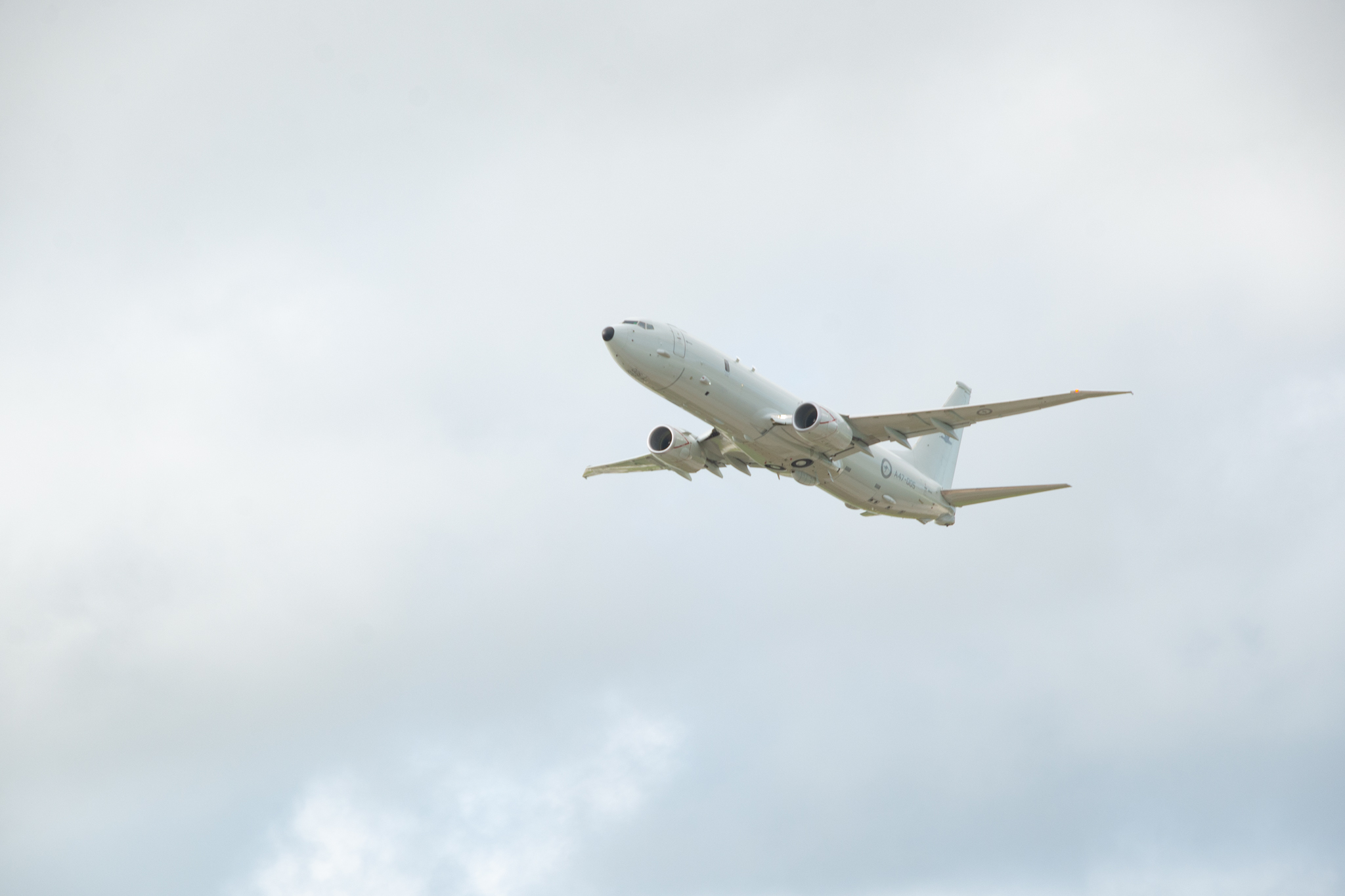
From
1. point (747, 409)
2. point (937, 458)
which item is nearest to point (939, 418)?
point (747, 409)

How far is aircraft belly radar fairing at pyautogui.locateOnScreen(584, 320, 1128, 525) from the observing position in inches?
2023

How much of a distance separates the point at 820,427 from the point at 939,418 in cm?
589

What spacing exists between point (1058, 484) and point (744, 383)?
58.3ft

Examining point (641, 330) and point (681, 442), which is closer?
point (641, 330)

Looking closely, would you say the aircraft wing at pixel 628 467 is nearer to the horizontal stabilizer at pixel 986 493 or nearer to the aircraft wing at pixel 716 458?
the aircraft wing at pixel 716 458

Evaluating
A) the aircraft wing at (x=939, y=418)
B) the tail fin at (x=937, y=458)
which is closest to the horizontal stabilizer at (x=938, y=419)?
the aircraft wing at (x=939, y=418)

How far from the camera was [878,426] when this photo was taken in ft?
187

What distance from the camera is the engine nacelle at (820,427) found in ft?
179

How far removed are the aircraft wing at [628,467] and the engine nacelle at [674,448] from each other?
531 centimetres

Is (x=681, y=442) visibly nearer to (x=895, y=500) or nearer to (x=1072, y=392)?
(x=895, y=500)

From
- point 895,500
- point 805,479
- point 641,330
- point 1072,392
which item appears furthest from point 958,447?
point 641,330

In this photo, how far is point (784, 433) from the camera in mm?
54969

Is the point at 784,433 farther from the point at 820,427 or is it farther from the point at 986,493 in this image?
the point at 986,493

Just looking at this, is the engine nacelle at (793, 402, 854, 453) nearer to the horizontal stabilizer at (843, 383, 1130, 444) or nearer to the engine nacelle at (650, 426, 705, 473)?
the horizontal stabilizer at (843, 383, 1130, 444)
